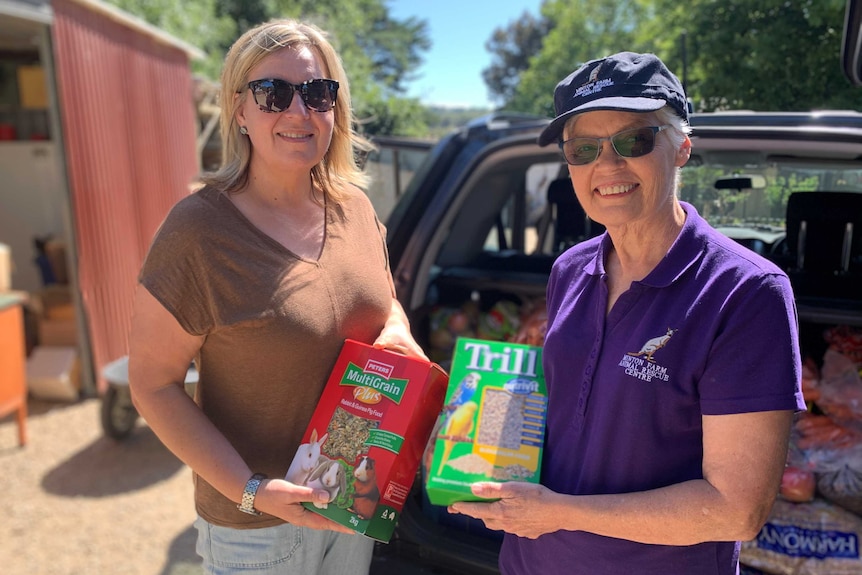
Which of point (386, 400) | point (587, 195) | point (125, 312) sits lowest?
point (125, 312)

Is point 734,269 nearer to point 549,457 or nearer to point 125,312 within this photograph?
point 549,457

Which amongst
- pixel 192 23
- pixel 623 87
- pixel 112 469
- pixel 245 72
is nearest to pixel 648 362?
pixel 623 87

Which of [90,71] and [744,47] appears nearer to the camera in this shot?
[744,47]

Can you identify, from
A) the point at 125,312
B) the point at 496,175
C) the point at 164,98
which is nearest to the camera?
the point at 496,175

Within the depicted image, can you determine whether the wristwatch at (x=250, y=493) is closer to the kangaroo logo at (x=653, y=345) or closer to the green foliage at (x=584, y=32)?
the kangaroo logo at (x=653, y=345)

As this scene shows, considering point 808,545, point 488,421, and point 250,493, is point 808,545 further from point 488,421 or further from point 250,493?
point 250,493

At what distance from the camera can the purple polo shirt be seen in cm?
103

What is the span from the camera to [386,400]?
1.43 metres

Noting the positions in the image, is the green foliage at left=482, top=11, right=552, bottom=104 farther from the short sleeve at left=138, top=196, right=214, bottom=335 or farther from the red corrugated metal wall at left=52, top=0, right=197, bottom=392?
the short sleeve at left=138, top=196, right=214, bottom=335

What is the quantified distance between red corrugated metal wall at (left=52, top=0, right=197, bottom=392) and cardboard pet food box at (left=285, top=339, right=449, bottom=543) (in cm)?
466

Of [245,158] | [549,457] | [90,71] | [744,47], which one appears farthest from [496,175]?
[90,71]

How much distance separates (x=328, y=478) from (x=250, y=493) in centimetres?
17

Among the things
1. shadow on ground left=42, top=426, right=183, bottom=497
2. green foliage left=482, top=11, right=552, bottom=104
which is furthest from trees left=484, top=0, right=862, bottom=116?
→ green foliage left=482, top=11, right=552, bottom=104

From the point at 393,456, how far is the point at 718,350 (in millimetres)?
714
